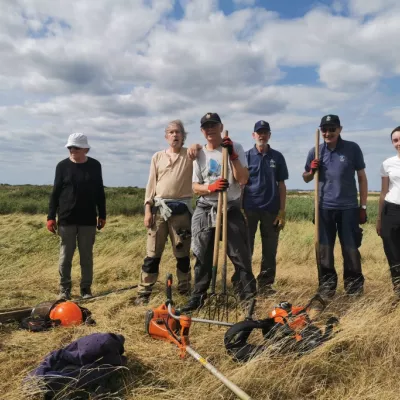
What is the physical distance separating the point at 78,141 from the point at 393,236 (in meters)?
4.21

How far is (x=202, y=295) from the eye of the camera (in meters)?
4.52

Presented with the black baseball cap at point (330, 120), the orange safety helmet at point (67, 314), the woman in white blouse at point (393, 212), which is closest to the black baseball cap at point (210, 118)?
the black baseball cap at point (330, 120)

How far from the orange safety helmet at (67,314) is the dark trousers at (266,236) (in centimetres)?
249

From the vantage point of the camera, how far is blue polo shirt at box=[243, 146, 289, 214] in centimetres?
538

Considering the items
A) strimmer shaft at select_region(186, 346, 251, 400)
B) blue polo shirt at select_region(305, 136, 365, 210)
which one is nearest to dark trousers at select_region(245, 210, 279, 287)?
blue polo shirt at select_region(305, 136, 365, 210)

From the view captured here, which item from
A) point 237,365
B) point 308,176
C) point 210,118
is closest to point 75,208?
point 210,118

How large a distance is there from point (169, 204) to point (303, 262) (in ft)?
14.2

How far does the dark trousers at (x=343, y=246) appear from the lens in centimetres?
482

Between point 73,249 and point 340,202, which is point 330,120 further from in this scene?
point 73,249

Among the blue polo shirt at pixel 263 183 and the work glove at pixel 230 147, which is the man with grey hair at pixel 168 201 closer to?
the work glove at pixel 230 147

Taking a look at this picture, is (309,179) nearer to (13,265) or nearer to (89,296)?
(89,296)

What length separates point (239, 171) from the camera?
14.6ft

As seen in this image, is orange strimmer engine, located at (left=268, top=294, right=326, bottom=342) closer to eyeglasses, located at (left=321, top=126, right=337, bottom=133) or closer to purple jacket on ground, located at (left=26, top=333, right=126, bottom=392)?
purple jacket on ground, located at (left=26, top=333, right=126, bottom=392)

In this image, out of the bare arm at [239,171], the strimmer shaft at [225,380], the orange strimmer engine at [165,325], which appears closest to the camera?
the strimmer shaft at [225,380]
